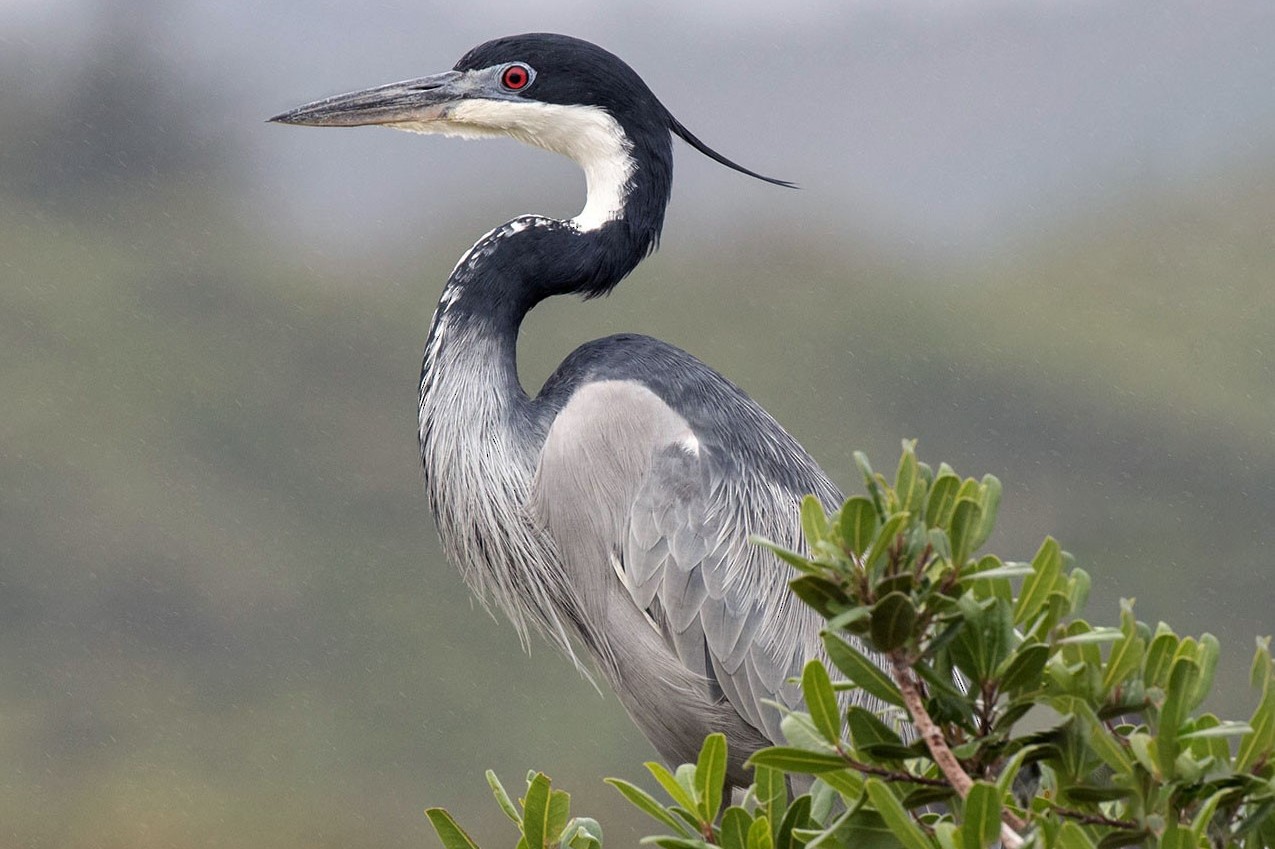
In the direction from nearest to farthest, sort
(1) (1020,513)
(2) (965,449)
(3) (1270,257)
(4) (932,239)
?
(1) (1020,513), (2) (965,449), (3) (1270,257), (4) (932,239)

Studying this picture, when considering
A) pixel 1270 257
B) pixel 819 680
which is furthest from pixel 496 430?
pixel 1270 257

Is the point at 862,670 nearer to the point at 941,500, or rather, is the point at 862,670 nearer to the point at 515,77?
the point at 941,500

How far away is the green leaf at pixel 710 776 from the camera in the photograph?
816 millimetres

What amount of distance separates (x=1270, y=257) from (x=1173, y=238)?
907mm

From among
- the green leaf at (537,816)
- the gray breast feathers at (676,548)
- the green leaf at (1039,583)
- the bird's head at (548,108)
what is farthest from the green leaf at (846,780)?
the bird's head at (548,108)

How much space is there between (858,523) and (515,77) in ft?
5.39

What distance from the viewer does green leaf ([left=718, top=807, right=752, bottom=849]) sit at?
795 millimetres

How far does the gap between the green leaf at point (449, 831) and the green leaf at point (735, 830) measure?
0.18 metres

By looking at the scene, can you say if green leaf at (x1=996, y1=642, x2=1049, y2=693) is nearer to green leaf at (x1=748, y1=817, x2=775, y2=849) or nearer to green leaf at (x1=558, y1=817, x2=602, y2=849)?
green leaf at (x1=748, y1=817, x2=775, y2=849)

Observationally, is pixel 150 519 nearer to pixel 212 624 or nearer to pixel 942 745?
pixel 212 624

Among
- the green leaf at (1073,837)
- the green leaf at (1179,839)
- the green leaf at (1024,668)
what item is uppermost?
the green leaf at (1024,668)

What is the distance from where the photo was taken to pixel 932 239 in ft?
52.2

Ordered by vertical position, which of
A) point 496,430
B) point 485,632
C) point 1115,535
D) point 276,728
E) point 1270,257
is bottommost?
point 276,728

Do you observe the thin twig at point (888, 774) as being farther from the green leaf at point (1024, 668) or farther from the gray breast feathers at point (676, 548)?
the gray breast feathers at point (676, 548)
